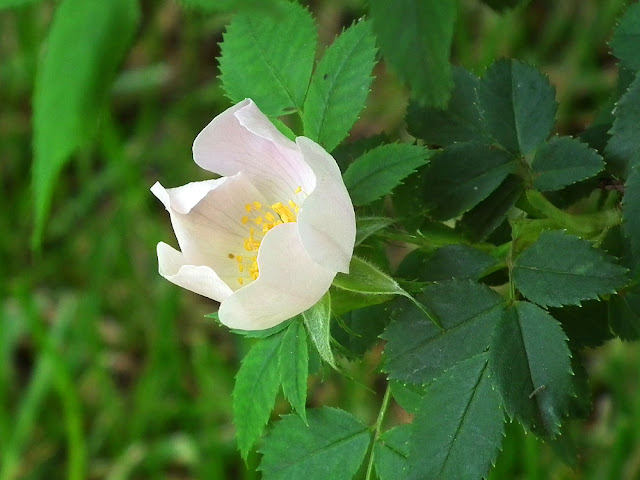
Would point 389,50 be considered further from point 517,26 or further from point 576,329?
point 517,26

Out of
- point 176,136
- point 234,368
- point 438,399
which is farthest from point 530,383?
point 176,136

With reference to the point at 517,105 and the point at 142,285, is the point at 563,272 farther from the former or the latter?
the point at 142,285

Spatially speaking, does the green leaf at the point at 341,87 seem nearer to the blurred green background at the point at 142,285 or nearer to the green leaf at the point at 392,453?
the green leaf at the point at 392,453

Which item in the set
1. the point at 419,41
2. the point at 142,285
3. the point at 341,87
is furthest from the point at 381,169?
the point at 142,285

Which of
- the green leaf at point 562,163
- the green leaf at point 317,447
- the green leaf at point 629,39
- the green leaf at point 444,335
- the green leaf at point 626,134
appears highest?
the green leaf at point 629,39

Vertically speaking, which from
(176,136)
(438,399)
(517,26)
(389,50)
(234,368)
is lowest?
(234,368)

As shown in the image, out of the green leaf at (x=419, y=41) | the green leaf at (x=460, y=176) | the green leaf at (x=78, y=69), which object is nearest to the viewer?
the green leaf at (x=419, y=41)

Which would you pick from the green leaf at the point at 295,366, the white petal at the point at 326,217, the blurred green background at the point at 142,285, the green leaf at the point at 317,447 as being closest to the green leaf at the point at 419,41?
the white petal at the point at 326,217
